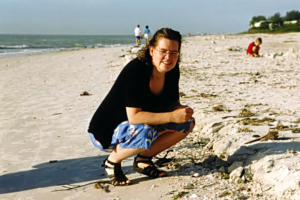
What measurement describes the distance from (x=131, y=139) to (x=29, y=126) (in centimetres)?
260

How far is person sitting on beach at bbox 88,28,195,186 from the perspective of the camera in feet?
8.52

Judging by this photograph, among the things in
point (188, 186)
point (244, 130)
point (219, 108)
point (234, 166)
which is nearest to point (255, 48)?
point (219, 108)

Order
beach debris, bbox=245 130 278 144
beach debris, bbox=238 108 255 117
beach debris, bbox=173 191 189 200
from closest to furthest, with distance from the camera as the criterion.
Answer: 1. beach debris, bbox=173 191 189 200
2. beach debris, bbox=245 130 278 144
3. beach debris, bbox=238 108 255 117

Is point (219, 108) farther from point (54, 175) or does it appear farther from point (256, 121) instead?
point (54, 175)

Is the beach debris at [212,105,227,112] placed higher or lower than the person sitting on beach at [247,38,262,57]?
lower

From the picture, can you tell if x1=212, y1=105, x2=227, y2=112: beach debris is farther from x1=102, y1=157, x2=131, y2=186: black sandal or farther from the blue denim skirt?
x1=102, y1=157, x2=131, y2=186: black sandal

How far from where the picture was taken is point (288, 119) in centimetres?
415

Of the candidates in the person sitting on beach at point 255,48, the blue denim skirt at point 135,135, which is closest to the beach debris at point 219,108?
the blue denim skirt at point 135,135

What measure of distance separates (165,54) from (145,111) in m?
0.47

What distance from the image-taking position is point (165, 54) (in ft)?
8.66

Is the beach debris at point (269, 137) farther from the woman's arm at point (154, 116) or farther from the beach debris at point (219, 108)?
the beach debris at point (219, 108)

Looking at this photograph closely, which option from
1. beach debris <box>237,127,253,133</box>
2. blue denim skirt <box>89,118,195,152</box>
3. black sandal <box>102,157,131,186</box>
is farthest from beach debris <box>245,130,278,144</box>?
black sandal <box>102,157,131,186</box>

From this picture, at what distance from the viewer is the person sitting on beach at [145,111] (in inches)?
102

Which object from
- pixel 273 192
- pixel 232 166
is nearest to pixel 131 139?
pixel 232 166
